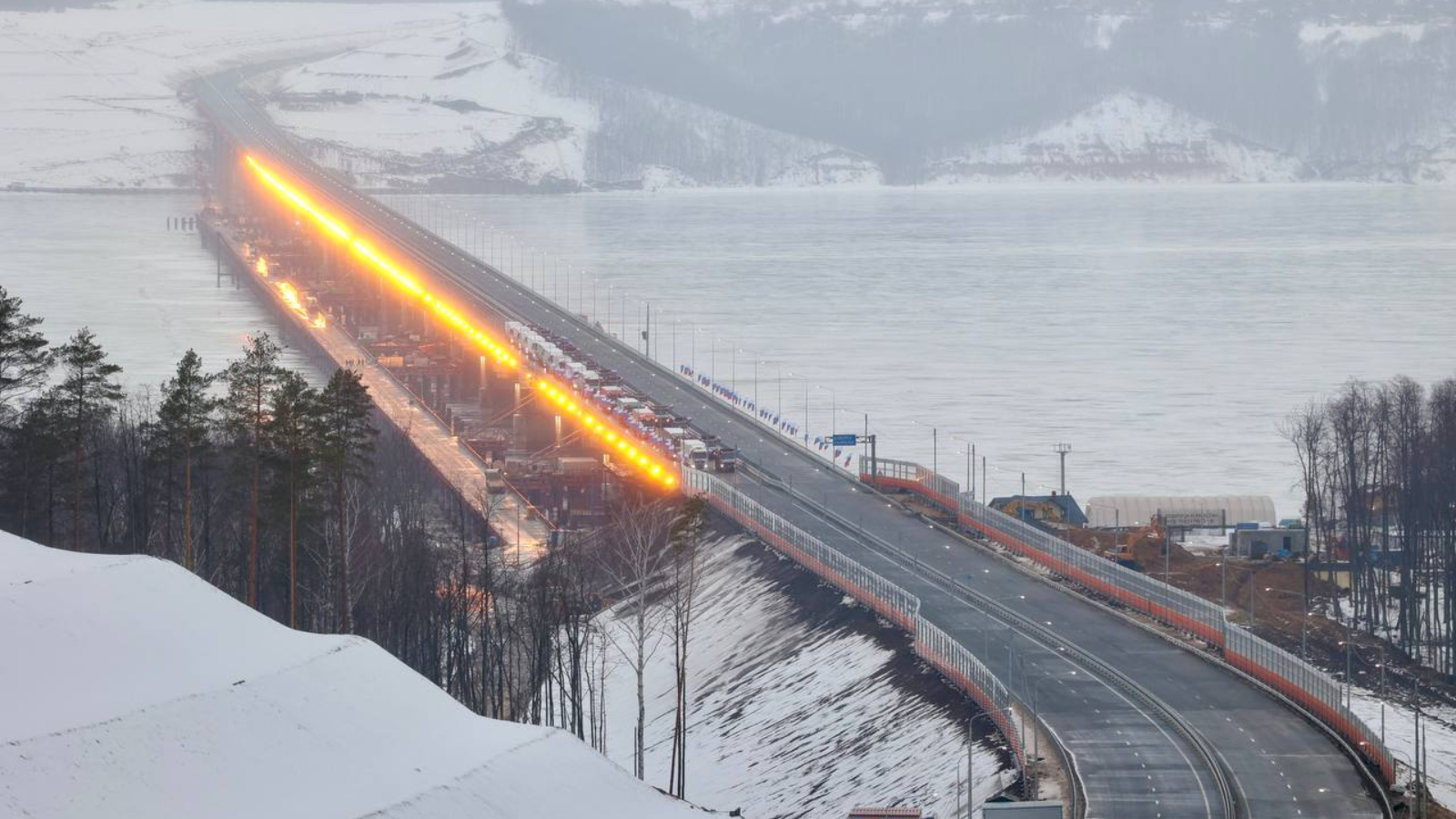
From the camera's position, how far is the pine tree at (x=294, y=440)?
57.7m

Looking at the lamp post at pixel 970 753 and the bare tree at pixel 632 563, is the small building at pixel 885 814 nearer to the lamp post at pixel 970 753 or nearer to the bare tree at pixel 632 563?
the lamp post at pixel 970 753

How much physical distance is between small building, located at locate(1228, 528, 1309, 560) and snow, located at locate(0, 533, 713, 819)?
3957 cm

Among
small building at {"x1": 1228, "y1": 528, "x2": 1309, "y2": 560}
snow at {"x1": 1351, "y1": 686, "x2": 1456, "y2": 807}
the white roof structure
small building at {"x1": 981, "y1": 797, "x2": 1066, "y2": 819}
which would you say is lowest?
snow at {"x1": 1351, "y1": 686, "x2": 1456, "y2": 807}

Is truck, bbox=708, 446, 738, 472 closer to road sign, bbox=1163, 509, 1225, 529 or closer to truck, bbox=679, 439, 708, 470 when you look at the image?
truck, bbox=679, 439, 708, 470

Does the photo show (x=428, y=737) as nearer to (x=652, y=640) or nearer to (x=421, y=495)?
(x=652, y=640)

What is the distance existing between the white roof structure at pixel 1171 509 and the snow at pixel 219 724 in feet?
146

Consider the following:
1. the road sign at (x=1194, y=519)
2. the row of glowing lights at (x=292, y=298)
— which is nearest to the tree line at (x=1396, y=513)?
the road sign at (x=1194, y=519)

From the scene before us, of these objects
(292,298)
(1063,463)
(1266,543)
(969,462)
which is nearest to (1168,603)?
(1266,543)

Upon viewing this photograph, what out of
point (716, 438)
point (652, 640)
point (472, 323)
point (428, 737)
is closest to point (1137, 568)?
point (652, 640)

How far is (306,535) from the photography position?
61.8 m

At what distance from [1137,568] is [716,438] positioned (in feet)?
72.3

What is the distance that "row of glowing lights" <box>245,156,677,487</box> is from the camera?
85875 millimetres

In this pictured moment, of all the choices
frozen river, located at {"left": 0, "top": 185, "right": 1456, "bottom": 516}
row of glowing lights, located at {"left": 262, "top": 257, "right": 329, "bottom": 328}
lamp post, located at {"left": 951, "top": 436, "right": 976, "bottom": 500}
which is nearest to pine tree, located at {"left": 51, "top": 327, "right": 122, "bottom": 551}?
lamp post, located at {"left": 951, "top": 436, "right": 976, "bottom": 500}

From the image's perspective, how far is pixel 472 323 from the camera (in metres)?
123
